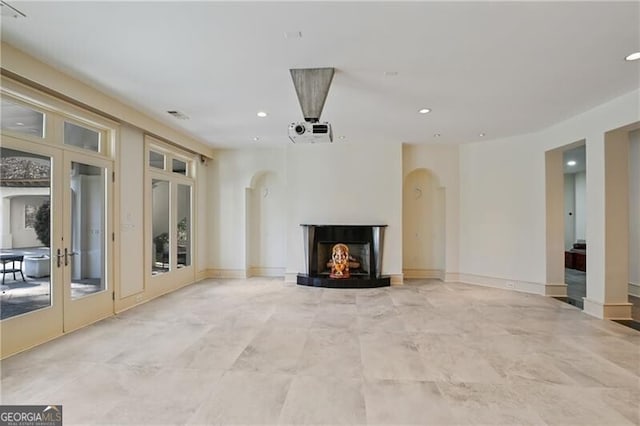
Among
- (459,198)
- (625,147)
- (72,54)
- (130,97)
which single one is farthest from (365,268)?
(72,54)

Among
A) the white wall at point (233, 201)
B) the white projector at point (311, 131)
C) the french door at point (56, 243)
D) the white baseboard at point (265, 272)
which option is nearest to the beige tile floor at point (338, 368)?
the french door at point (56, 243)

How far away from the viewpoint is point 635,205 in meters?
6.12

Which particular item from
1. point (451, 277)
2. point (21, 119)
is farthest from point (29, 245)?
point (451, 277)

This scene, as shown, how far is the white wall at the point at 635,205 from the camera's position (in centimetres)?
602

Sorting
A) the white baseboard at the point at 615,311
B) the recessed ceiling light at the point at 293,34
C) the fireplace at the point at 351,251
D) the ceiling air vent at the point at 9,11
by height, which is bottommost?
the white baseboard at the point at 615,311

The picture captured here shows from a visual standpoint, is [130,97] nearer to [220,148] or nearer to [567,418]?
[220,148]

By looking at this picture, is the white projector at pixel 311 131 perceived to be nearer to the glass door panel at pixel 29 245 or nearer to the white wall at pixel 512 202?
the glass door panel at pixel 29 245

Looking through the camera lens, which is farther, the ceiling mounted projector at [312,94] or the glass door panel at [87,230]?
the glass door panel at [87,230]

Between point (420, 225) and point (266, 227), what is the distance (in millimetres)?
3795

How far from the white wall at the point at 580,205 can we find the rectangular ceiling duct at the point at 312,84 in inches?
402

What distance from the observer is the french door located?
3572mm

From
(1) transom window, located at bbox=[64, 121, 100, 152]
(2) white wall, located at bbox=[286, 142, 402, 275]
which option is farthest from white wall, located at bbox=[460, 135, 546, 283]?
(1) transom window, located at bbox=[64, 121, 100, 152]

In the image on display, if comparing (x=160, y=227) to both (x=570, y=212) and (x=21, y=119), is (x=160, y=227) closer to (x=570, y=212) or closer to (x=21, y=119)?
(x=21, y=119)

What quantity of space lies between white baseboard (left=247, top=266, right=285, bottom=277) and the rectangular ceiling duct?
5.19 m
